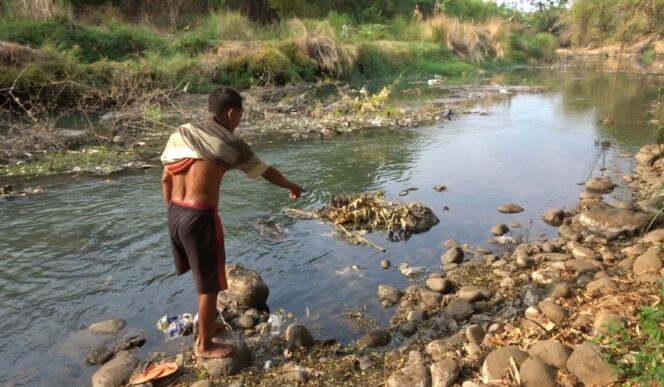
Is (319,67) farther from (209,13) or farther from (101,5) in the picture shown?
(101,5)

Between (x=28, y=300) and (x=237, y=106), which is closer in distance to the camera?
(x=237, y=106)

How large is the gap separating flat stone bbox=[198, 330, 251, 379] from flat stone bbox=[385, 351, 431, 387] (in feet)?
3.20

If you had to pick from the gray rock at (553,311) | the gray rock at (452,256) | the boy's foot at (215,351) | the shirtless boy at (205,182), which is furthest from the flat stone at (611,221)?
the boy's foot at (215,351)

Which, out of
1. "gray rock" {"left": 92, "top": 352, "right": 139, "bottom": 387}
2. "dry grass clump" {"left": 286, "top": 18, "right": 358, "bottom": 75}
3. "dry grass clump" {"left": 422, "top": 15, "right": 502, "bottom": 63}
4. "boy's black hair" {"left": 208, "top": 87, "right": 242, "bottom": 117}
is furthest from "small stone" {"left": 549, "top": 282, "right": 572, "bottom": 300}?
"dry grass clump" {"left": 422, "top": 15, "right": 502, "bottom": 63}

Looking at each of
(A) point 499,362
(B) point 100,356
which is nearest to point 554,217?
(A) point 499,362

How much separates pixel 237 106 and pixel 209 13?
2388 centimetres

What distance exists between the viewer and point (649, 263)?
13.3ft

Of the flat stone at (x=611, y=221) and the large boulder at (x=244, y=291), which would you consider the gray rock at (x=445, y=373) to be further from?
the flat stone at (x=611, y=221)

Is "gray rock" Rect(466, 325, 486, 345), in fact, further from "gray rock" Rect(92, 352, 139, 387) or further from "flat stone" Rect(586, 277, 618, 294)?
"gray rock" Rect(92, 352, 139, 387)

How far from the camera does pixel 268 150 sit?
990cm

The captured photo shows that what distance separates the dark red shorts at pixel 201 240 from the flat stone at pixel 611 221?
4054mm

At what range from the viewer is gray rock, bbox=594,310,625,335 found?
9.78 ft

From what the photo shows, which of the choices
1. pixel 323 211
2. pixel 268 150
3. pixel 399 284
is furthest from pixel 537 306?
pixel 268 150

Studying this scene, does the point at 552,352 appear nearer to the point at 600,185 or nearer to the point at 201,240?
the point at 201,240
